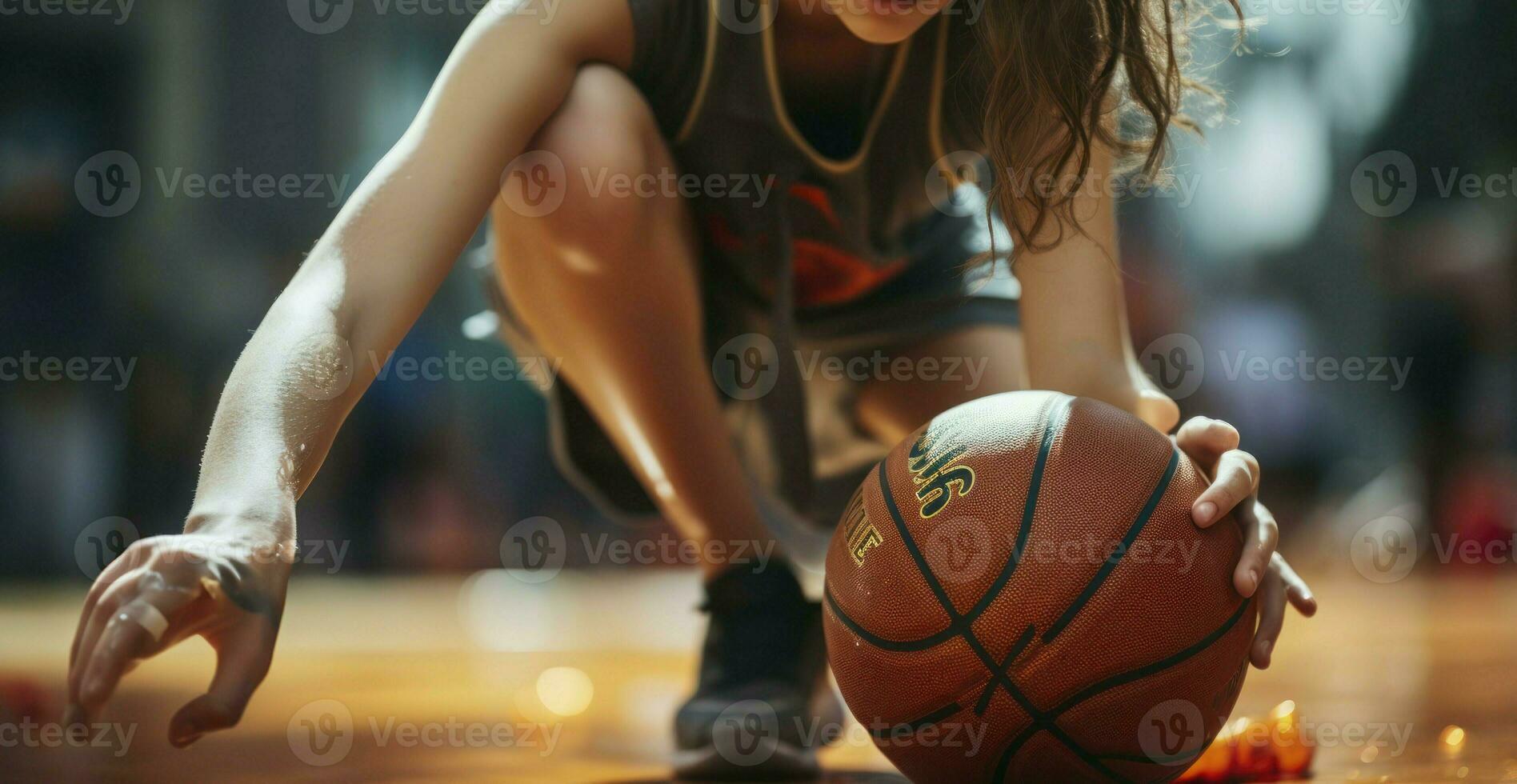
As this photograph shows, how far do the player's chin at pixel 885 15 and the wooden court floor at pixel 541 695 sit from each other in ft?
2.14

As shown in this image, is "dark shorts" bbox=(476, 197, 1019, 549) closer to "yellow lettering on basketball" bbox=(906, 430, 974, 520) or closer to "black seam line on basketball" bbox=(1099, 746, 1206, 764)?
"yellow lettering on basketball" bbox=(906, 430, 974, 520)

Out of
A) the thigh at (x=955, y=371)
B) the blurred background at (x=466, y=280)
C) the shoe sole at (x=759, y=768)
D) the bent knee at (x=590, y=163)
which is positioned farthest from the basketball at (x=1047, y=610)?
the blurred background at (x=466, y=280)

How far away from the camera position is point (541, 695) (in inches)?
72.0

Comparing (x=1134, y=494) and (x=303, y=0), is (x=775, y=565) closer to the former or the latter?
(x=1134, y=494)

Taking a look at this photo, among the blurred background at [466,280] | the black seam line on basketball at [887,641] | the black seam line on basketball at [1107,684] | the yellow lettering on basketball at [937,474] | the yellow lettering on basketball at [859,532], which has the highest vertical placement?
the yellow lettering on basketball at [937,474]

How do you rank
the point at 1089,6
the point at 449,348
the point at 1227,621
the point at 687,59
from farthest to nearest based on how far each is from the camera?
1. the point at 449,348
2. the point at 687,59
3. the point at 1089,6
4. the point at 1227,621

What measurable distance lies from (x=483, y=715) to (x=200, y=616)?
0.97 meters

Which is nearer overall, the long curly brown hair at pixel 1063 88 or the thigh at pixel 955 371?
the long curly brown hair at pixel 1063 88

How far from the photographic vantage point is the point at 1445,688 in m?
1.69

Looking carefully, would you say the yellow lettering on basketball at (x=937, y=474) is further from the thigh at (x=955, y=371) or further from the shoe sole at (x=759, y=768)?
the thigh at (x=955, y=371)

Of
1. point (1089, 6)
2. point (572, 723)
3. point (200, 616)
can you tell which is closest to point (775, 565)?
point (572, 723)

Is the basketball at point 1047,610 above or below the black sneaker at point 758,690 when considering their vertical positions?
above

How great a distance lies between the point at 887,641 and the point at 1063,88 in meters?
0.55

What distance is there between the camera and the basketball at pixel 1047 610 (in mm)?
882
